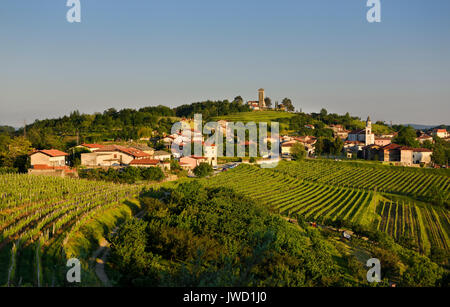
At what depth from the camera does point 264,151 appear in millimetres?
64312

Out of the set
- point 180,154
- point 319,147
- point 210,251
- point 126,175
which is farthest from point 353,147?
point 210,251

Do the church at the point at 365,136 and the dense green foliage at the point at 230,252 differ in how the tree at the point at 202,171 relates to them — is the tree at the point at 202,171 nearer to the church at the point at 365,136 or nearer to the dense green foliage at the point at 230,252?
the dense green foliage at the point at 230,252

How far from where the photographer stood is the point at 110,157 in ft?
142

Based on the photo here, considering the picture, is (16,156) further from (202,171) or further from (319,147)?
(319,147)

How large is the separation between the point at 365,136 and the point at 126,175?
201ft

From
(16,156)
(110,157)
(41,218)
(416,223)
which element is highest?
(16,156)

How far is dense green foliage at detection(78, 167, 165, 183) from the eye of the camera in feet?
107

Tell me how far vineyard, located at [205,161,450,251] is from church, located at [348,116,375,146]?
22917 millimetres

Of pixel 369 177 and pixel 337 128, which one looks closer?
pixel 369 177

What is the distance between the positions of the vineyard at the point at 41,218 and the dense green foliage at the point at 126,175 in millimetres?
4661

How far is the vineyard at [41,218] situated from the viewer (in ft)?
33.9

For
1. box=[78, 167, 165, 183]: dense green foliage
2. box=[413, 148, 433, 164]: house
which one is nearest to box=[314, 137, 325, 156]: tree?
box=[413, 148, 433, 164]: house

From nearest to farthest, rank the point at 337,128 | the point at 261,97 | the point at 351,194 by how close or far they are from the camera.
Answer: the point at 351,194 < the point at 337,128 < the point at 261,97

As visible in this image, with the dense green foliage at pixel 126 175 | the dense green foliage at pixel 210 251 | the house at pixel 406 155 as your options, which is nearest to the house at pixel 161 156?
the dense green foliage at pixel 126 175
